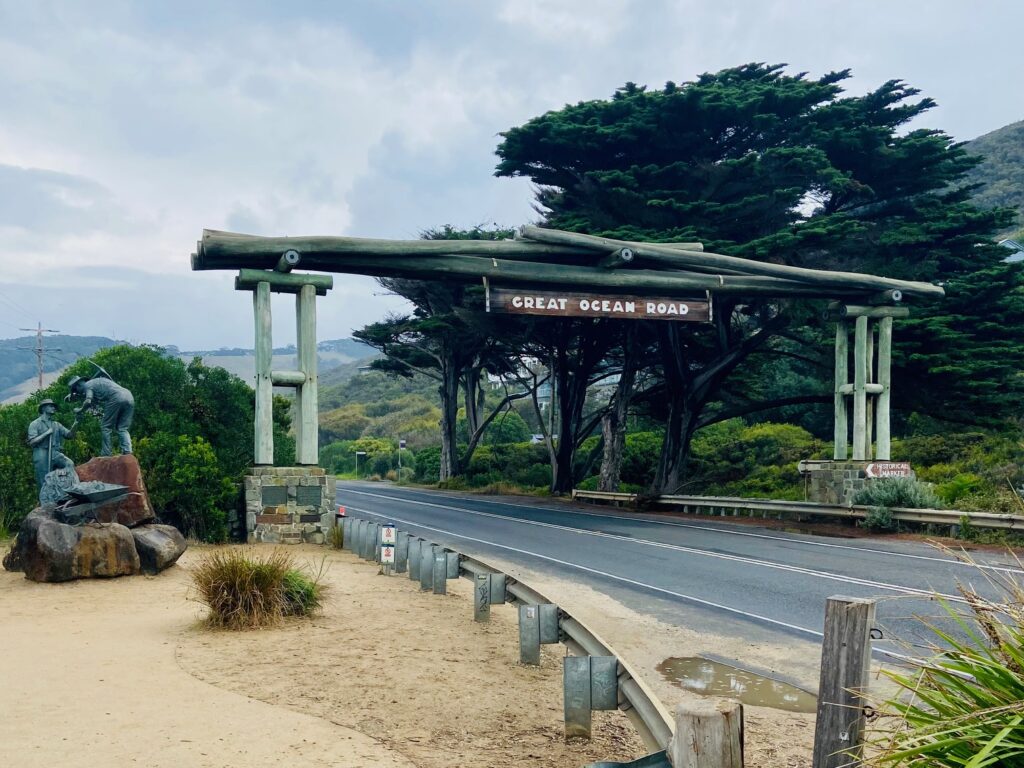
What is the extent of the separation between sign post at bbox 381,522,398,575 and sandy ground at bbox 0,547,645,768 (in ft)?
7.72

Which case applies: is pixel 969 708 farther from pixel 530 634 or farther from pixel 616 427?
pixel 616 427

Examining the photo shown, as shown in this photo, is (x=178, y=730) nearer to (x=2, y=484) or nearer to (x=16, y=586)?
(x=16, y=586)

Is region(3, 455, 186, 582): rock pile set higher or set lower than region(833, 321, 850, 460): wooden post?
lower

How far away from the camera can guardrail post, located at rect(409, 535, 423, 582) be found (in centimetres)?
1260

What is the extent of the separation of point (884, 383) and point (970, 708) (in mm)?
20383

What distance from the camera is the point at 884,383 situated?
896 inches

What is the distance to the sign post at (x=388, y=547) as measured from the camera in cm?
1319

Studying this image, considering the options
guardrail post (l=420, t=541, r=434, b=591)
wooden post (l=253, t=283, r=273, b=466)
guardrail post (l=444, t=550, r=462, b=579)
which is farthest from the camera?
wooden post (l=253, t=283, r=273, b=466)

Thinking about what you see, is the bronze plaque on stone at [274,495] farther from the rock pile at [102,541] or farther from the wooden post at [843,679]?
the wooden post at [843,679]

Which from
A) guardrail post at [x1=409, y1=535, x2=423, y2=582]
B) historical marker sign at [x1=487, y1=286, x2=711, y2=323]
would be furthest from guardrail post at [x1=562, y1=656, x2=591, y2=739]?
historical marker sign at [x1=487, y1=286, x2=711, y2=323]

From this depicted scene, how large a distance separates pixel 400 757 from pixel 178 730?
1509 millimetres

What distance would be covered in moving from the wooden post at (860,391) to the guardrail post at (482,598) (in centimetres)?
1515

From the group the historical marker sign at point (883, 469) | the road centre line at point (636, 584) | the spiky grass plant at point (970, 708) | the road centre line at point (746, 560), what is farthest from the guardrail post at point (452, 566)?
the historical marker sign at point (883, 469)

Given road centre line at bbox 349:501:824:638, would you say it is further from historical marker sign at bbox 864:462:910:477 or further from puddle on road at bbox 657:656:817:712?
historical marker sign at bbox 864:462:910:477
